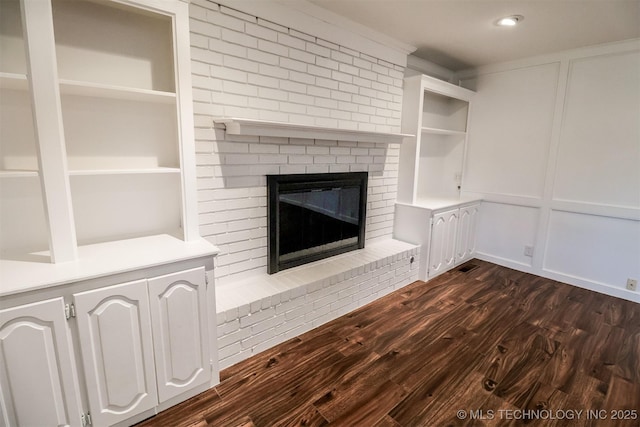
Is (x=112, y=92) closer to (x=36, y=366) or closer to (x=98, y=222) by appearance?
(x=98, y=222)

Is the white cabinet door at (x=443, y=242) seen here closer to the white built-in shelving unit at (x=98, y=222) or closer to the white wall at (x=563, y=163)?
the white wall at (x=563, y=163)

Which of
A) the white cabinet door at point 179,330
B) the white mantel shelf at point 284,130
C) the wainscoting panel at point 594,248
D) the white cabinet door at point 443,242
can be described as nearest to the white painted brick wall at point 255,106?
the white mantel shelf at point 284,130

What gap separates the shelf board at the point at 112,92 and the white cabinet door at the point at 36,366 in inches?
38.5

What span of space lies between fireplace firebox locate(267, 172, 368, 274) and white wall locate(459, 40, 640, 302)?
195 centimetres

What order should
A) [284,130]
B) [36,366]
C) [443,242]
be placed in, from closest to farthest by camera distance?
[36,366] < [284,130] < [443,242]

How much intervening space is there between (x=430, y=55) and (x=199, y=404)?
12.5 feet

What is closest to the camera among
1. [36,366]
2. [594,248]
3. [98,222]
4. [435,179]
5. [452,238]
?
[36,366]

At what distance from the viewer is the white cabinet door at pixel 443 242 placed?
3355 millimetres

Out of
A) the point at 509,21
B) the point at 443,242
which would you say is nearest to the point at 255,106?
the point at 509,21

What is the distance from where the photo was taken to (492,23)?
101 inches

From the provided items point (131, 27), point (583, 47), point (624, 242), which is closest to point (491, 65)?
point (583, 47)

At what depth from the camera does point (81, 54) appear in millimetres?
1635

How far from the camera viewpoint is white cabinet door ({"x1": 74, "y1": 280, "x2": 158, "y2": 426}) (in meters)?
1.39

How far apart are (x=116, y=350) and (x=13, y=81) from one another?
128 centimetres
